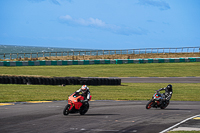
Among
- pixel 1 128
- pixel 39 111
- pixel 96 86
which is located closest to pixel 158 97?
pixel 39 111

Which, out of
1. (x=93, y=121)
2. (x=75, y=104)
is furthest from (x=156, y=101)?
(x=93, y=121)

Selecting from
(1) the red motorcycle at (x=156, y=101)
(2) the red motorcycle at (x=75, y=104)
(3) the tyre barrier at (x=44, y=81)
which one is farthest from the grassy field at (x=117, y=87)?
(2) the red motorcycle at (x=75, y=104)

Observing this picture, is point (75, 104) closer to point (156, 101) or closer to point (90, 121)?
point (90, 121)

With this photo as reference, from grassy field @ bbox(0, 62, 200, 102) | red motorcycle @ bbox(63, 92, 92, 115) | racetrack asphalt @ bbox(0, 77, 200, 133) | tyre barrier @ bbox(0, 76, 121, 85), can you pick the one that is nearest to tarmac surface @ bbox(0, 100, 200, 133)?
racetrack asphalt @ bbox(0, 77, 200, 133)

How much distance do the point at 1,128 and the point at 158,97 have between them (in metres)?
8.76

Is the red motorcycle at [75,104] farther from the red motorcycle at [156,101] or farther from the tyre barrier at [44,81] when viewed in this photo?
the tyre barrier at [44,81]

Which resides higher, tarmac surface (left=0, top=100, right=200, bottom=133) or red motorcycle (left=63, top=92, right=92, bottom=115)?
red motorcycle (left=63, top=92, right=92, bottom=115)

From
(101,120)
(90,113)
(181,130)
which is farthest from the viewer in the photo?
(90,113)

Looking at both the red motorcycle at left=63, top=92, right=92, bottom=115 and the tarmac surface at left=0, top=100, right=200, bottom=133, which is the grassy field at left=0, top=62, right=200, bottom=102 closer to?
the tarmac surface at left=0, top=100, right=200, bottom=133

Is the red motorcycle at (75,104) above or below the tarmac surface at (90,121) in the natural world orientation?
above

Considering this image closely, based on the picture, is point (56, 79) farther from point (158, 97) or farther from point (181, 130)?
point (181, 130)

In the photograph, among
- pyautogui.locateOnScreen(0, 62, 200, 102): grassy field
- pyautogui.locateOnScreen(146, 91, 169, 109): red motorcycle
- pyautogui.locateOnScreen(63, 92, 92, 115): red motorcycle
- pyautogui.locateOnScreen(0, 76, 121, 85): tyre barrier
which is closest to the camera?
pyautogui.locateOnScreen(63, 92, 92, 115): red motorcycle

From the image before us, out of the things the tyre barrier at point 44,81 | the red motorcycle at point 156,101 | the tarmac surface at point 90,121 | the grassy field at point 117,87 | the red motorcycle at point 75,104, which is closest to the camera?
the tarmac surface at point 90,121

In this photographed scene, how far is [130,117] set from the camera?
1365 centimetres
